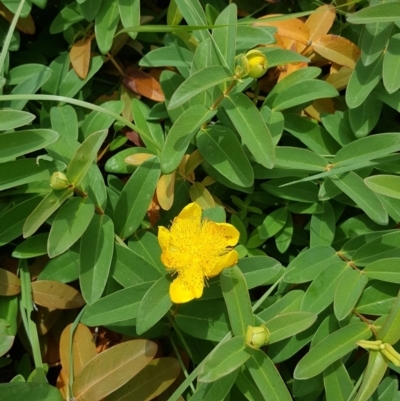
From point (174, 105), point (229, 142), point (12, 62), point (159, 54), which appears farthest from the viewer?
point (12, 62)

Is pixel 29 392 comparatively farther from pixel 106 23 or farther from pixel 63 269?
pixel 106 23

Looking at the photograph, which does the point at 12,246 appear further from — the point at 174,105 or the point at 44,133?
the point at 174,105

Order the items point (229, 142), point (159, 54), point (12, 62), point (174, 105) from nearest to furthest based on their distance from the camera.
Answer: point (174, 105), point (229, 142), point (159, 54), point (12, 62)

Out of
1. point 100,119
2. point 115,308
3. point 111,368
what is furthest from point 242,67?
point 111,368

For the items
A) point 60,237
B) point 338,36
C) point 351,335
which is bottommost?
point 351,335

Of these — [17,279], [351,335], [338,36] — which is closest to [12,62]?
[17,279]

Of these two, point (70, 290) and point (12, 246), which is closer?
point (70, 290)

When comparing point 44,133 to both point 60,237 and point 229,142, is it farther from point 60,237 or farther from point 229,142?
point 229,142

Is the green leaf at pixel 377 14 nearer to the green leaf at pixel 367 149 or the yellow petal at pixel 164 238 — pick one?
the green leaf at pixel 367 149

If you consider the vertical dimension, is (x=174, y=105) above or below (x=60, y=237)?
above
